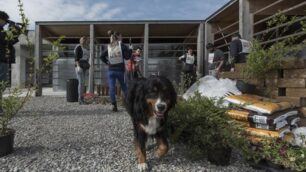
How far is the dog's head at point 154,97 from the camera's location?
10.6 feet

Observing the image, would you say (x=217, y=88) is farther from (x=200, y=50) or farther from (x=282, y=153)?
(x=200, y=50)

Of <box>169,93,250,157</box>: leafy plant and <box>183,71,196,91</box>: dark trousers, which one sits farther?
<box>183,71,196,91</box>: dark trousers

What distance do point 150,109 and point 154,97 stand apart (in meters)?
0.19

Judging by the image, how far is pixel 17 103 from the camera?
12.4 ft

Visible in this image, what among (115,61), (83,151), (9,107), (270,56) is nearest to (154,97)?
(83,151)

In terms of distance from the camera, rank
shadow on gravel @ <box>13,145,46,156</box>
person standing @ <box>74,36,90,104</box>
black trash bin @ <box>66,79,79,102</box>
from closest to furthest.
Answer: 1. shadow on gravel @ <box>13,145,46,156</box>
2. person standing @ <box>74,36,90,104</box>
3. black trash bin @ <box>66,79,79,102</box>

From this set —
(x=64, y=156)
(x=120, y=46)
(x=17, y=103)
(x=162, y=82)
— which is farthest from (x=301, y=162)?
(x=120, y=46)

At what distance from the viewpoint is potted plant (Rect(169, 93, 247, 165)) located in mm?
3375

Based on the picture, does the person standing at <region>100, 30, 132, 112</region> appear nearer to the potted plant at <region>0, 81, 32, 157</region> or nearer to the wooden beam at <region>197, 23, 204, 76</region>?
the potted plant at <region>0, 81, 32, 157</region>

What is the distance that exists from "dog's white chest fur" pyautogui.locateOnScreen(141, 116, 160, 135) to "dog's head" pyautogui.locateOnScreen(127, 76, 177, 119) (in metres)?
0.08

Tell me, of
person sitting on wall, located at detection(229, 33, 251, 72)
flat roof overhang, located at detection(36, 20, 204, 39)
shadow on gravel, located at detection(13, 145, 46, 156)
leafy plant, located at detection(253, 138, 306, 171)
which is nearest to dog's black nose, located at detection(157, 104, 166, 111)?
leafy plant, located at detection(253, 138, 306, 171)

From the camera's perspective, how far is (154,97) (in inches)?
128

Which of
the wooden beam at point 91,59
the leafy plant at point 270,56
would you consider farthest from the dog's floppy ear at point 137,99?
the wooden beam at point 91,59

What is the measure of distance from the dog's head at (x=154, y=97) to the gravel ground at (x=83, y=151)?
587mm
